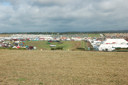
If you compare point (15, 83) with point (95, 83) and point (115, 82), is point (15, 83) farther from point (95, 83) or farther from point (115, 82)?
point (115, 82)

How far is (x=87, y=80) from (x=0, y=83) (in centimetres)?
418

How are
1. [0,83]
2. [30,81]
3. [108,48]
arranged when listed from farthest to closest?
[108,48] → [30,81] → [0,83]

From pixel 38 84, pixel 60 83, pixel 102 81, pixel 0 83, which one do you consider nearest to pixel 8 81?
pixel 0 83

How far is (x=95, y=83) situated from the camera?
6.58 m

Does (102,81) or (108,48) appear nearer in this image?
(102,81)

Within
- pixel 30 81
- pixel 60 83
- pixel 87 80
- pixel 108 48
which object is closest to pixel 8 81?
pixel 30 81

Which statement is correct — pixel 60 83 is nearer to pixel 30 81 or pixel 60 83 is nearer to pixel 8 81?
pixel 30 81

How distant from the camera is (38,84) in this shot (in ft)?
20.6

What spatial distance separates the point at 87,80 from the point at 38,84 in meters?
2.49

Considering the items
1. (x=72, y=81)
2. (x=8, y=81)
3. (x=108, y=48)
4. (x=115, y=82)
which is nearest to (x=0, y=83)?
(x=8, y=81)

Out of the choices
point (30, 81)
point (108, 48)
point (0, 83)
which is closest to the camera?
point (0, 83)

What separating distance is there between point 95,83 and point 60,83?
169 cm

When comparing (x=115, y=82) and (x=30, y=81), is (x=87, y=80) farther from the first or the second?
(x=30, y=81)

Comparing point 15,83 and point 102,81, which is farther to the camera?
point 102,81
